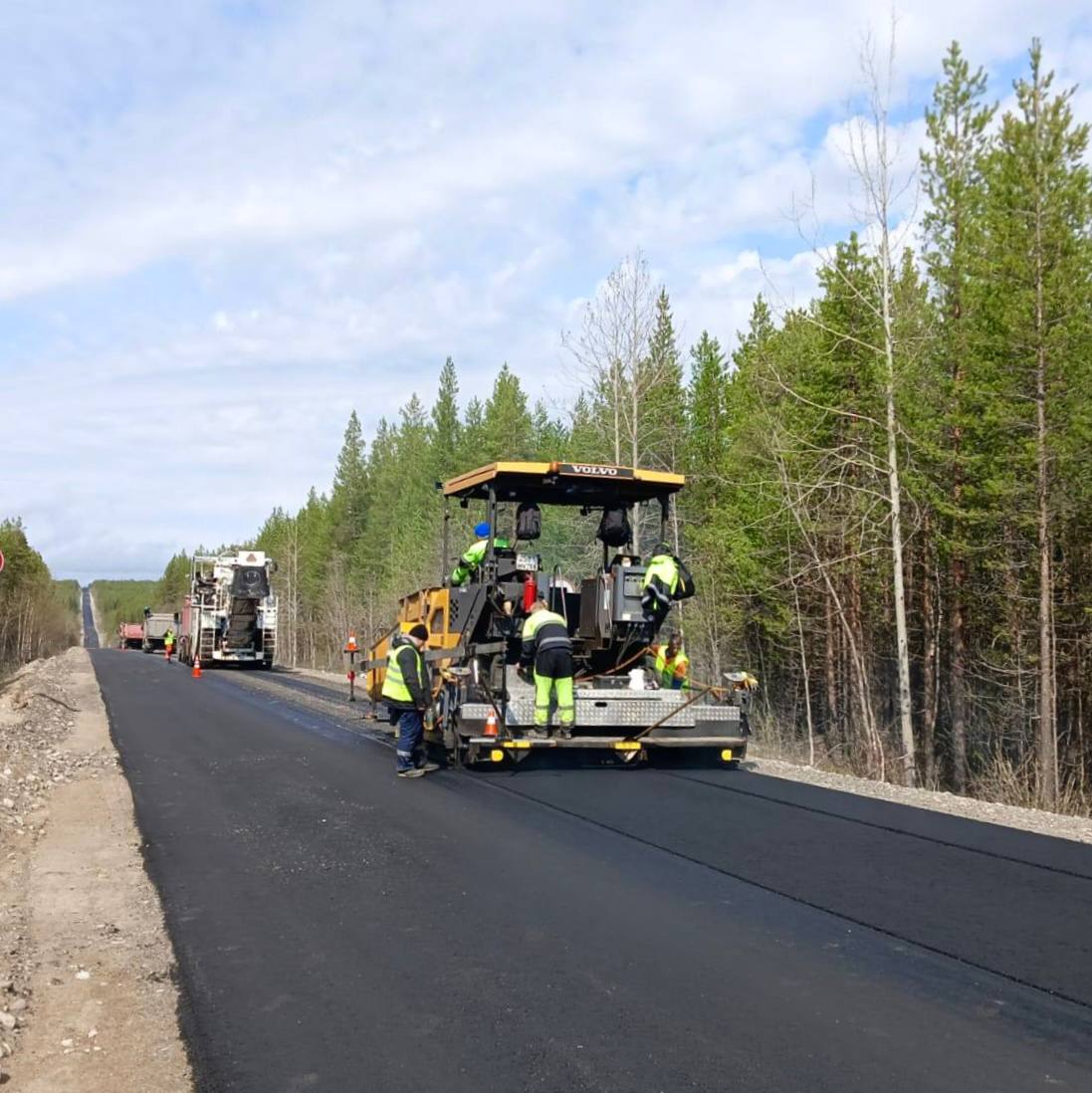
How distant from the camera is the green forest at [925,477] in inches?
790

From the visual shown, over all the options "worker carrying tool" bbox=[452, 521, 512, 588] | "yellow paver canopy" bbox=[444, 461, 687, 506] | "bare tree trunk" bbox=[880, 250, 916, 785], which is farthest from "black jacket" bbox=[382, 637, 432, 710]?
"bare tree trunk" bbox=[880, 250, 916, 785]

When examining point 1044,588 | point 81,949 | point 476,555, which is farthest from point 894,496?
point 81,949

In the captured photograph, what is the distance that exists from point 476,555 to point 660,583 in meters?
2.09

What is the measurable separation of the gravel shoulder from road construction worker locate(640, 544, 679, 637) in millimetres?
2165

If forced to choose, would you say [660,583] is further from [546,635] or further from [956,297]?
[956,297]

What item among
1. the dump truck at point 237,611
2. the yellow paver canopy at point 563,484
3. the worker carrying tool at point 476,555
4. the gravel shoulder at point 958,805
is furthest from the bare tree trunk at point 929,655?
the dump truck at point 237,611

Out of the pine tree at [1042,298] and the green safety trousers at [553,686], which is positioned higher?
the pine tree at [1042,298]

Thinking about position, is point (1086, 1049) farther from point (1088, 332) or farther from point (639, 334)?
point (639, 334)

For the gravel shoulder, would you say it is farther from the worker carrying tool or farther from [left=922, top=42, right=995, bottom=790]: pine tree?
[left=922, top=42, right=995, bottom=790]: pine tree

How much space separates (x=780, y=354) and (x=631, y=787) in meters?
19.1

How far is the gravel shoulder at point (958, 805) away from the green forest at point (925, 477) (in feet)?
16.9

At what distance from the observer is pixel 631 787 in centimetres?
1130

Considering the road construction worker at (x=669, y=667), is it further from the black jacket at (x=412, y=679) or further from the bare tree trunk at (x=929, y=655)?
the bare tree trunk at (x=929, y=655)

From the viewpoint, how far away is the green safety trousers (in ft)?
39.1
